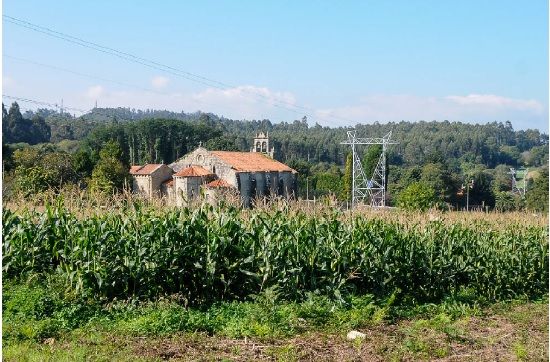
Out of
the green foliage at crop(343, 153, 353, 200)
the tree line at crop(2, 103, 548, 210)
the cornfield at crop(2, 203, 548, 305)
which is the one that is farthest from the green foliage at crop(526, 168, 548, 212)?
the cornfield at crop(2, 203, 548, 305)

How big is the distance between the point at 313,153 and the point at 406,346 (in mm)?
105003

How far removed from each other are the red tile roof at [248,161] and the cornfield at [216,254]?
1380 inches

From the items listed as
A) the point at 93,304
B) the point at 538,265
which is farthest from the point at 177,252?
the point at 538,265

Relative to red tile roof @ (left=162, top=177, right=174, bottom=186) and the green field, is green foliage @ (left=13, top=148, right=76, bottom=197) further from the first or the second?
the green field

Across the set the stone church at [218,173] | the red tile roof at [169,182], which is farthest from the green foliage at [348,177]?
the red tile roof at [169,182]

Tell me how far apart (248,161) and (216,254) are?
40.7 metres

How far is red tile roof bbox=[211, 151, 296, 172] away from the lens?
1852 inches

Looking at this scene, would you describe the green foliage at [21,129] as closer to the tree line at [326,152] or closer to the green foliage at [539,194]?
the tree line at [326,152]

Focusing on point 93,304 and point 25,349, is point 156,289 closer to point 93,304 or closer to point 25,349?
point 93,304

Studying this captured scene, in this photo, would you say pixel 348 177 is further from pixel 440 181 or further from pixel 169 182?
pixel 169 182

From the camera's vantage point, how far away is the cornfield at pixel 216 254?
9.30 m

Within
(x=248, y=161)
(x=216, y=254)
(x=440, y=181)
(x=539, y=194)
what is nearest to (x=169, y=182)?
(x=248, y=161)

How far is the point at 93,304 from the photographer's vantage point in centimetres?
883

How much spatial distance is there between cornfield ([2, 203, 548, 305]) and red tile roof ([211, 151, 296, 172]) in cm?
3505
